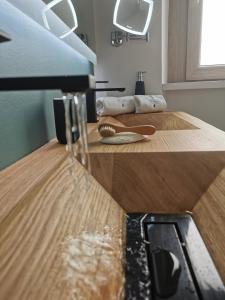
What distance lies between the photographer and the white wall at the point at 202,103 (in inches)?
67.6

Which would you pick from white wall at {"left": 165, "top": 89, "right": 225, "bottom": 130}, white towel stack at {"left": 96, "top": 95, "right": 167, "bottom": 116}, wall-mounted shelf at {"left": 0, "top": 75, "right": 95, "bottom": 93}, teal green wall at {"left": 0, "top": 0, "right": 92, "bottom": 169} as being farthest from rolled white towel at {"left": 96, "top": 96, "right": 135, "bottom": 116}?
wall-mounted shelf at {"left": 0, "top": 75, "right": 95, "bottom": 93}

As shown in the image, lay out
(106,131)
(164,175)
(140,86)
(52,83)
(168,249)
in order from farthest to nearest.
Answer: (140,86)
(106,131)
(164,175)
(168,249)
(52,83)

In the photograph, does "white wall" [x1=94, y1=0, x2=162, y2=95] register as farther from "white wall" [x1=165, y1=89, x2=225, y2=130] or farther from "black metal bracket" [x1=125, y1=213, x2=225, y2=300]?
"black metal bracket" [x1=125, y1=213, x2=225, y2=300]

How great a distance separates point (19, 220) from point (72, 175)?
0.17m

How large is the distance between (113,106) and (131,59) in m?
0.57

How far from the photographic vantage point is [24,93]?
1.76 ft

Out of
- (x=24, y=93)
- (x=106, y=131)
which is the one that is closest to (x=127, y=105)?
(x=106, y=131)

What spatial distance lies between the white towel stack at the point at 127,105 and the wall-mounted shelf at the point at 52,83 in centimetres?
92

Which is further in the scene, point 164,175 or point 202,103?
point 202,103

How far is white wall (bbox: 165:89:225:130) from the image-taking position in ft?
5.64

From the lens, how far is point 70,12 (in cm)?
99

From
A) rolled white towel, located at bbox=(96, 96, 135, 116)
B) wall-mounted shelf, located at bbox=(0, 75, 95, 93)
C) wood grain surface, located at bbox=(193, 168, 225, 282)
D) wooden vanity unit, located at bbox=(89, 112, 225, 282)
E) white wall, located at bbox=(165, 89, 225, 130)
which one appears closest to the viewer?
wall-mounted shelf, located at bbox=(0, 75, 95, 93)

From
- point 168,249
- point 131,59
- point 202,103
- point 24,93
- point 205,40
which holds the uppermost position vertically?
point 205,40

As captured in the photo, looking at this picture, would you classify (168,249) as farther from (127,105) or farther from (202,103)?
(202,103)
